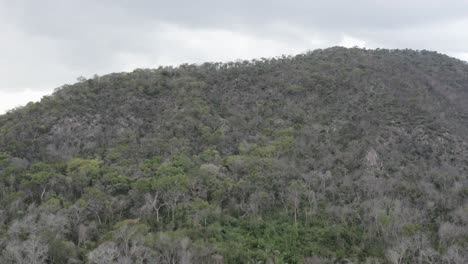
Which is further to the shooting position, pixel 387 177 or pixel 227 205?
pixel 387 177

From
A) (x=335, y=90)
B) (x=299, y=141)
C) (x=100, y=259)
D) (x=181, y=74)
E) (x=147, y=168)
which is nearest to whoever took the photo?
(x=100, y=259)

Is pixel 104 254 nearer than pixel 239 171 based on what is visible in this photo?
Yes

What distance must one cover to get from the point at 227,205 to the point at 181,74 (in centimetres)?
3984

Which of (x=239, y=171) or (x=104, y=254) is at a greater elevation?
(x=239, y=171)

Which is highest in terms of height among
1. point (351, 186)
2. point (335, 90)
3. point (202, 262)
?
point (335, 90)

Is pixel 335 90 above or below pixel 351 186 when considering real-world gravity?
above

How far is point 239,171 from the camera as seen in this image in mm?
59000

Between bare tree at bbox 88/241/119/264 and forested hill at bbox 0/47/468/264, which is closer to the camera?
bare tree at bbox 88/241/119/264

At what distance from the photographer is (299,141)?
2562 inches

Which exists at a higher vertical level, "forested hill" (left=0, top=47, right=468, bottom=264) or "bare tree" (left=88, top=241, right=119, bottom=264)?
"forested hill" (left=0, top=47, right=468, bottom=264)

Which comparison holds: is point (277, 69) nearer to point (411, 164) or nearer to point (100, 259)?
point (411, 164)

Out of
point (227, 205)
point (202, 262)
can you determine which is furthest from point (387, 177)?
point (202, 262)

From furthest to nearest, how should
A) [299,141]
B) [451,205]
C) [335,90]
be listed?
[335,90]
[299,141]
[451,205]

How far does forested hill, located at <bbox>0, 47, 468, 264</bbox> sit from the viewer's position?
154 feet
